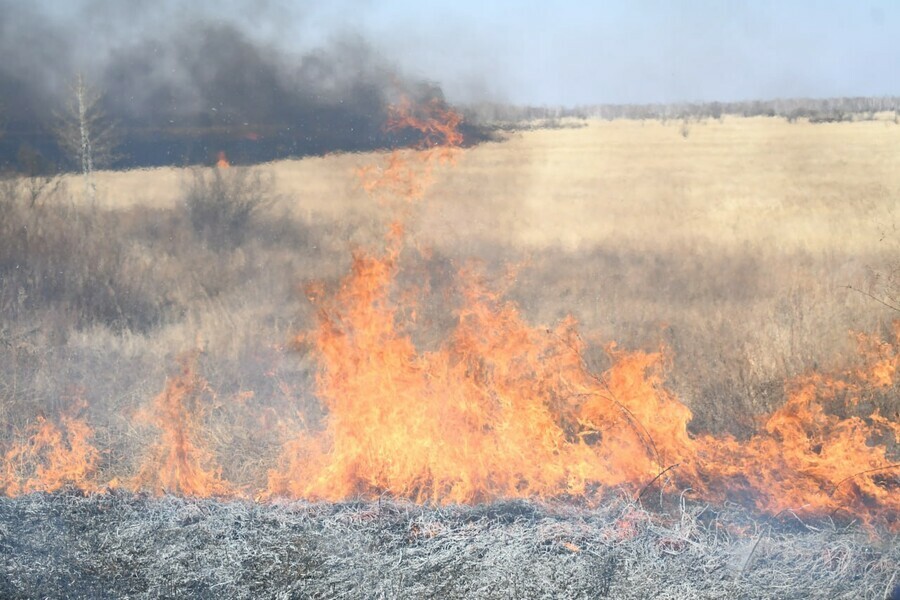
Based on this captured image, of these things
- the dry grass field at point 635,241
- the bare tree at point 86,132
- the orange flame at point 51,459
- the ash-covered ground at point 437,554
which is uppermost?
the bare tree at point 86,132

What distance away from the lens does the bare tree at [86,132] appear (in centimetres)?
864

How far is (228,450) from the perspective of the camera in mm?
6125

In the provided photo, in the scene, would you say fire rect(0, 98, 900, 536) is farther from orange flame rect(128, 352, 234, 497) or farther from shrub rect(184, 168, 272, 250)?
shrub rect(184, 168, 272, 250)

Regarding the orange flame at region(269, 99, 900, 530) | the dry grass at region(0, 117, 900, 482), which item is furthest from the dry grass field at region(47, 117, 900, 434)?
the orange flame at region(269, 99, 900, 530)

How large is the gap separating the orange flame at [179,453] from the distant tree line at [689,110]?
3.32 meters

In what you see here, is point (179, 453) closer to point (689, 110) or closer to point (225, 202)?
point (225, 202)

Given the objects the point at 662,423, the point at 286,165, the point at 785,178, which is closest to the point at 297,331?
→ the point at 286,165

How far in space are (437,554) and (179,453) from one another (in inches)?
90.1

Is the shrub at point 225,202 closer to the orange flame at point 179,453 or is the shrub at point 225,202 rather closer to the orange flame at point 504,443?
the orange flame at point 179,453

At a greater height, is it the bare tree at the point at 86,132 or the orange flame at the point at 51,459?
the bare tree at the point at 86,132

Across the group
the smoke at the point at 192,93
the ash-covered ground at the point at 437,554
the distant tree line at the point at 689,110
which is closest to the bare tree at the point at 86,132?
the smoke at the point at 192,93

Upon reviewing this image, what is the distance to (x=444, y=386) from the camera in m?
5.44

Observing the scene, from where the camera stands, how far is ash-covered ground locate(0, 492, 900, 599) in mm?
3617

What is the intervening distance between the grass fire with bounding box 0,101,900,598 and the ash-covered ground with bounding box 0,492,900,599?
1cm
